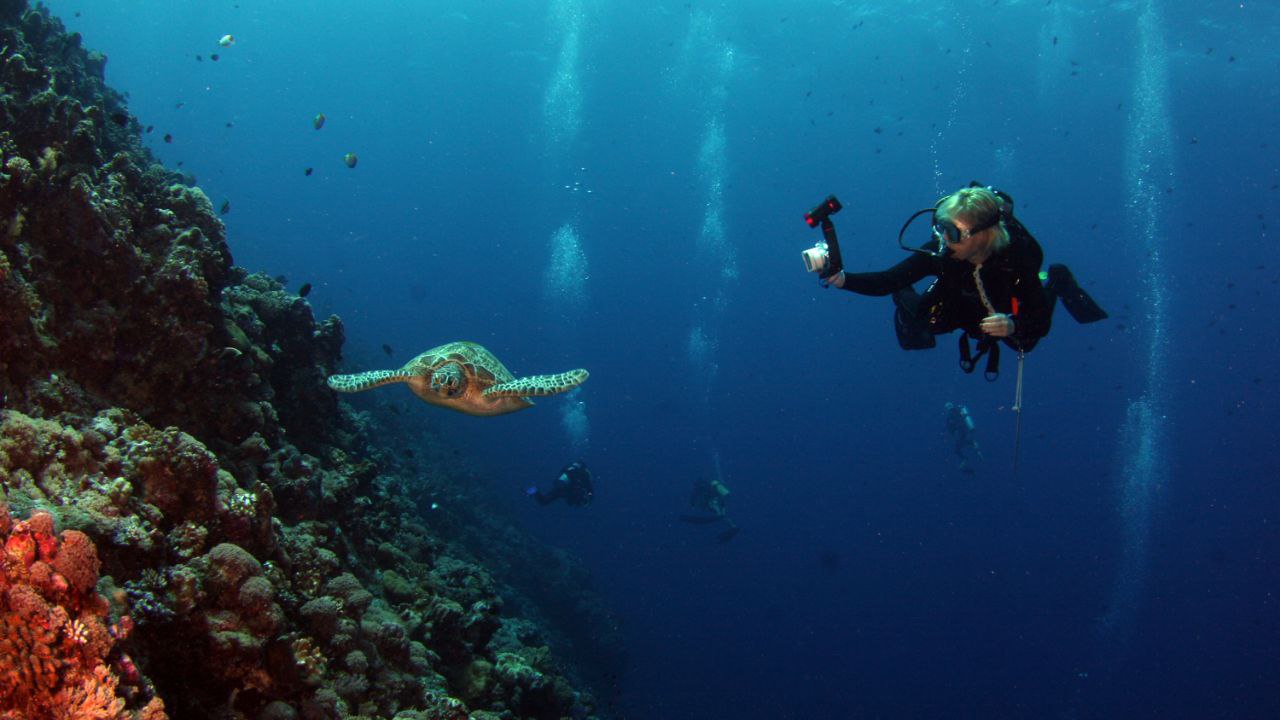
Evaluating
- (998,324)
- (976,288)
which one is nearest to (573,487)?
(976,288)

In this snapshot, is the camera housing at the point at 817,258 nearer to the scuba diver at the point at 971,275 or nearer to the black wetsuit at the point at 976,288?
the scuba diver at the point at 971,275

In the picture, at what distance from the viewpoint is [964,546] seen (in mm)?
57812

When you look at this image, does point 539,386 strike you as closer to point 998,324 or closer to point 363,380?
point 363,380

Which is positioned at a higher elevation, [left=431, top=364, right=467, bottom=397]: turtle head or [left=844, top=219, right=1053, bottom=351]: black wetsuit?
[left=431, top=364, right=467, bottom=397]: turtle head

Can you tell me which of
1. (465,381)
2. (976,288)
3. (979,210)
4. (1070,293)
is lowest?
(976,288)

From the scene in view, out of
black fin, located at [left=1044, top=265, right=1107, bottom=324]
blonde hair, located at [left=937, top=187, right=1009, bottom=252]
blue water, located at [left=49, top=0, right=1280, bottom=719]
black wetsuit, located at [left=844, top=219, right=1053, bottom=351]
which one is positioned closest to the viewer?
blonde hair, located at [left=937, top=187, right=1009, bottom=252]

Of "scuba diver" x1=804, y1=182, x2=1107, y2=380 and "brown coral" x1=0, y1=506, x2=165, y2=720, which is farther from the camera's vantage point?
"scuba diver" x1=804, y1=182, x2=1107, y2=380

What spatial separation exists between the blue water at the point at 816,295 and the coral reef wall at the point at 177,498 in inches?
658

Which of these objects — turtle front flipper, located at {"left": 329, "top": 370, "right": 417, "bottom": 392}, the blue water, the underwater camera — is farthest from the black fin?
the blue water

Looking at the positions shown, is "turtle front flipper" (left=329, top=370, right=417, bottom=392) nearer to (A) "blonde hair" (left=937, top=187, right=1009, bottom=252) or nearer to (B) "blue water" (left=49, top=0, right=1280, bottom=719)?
(A) "blonde hair" (left=937, top=187, right=1009, bottom=252)

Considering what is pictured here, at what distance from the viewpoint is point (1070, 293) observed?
6.47m

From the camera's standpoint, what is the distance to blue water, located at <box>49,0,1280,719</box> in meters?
38.2

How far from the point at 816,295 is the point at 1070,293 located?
83277 millimetres

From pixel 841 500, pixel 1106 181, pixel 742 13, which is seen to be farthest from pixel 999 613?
pixel 742 13
